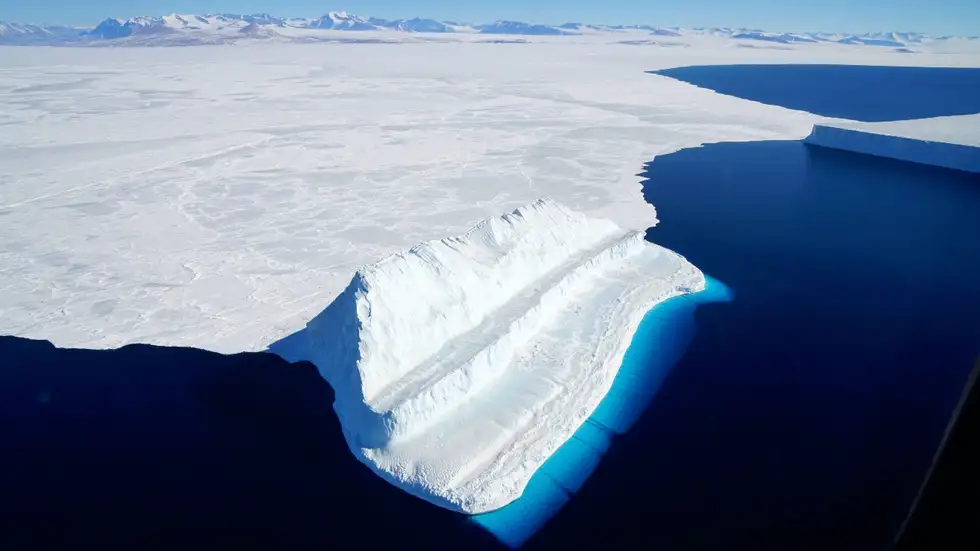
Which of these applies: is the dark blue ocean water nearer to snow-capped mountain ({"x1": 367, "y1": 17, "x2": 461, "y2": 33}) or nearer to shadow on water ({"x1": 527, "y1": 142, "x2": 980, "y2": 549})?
shadow on water ({"x1": 527, "y1": 142, "x2": 980, "y2": 549})

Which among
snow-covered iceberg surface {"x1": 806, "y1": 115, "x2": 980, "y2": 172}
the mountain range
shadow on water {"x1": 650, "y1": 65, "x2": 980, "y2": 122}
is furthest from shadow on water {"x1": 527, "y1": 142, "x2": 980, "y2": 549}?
the mountain range

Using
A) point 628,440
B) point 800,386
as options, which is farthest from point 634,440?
point 800,386

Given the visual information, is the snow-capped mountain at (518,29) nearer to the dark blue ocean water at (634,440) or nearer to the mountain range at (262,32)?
the mountain range at (262,32)

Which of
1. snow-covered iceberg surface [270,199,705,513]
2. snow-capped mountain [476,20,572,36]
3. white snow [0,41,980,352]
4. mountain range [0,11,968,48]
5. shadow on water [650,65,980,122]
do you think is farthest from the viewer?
snow-capped mountain [476,20,572,36]

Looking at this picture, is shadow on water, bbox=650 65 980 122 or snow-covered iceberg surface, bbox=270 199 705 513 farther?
shadow on water, bbox=650 65 980 122

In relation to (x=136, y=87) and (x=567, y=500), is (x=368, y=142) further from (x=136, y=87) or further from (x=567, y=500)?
(x=136, y=87)

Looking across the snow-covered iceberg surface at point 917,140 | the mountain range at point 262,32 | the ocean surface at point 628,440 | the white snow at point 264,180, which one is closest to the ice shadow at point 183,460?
the ocean surface at point 628,440
